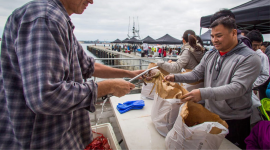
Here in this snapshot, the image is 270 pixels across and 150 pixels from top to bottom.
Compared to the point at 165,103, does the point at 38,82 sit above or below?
above

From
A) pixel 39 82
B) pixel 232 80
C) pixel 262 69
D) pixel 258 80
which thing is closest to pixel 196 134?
pixel 232 80

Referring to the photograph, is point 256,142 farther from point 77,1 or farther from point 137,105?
point 77,1

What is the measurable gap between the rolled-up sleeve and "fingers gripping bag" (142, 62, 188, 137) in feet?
3.55

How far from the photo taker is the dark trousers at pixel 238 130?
1.63 metres

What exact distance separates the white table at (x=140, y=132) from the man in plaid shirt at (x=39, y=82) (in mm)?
938

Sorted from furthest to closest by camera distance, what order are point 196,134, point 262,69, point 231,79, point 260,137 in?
point 262,69
point 231,79
point 260,137
point 196,134

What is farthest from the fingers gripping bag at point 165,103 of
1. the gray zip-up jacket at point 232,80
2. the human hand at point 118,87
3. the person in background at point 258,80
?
the person in background at point 258,80

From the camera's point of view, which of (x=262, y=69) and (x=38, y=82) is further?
(x=262, y=69)

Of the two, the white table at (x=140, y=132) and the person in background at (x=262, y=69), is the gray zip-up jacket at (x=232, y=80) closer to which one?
the white table at (x=140, y=132)

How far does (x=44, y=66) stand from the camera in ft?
2.13

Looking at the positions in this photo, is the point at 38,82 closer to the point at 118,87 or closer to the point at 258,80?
the point at 118,87

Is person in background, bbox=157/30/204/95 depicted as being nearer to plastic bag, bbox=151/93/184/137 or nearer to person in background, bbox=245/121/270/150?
plastic bag, bbox=151/93/184/137

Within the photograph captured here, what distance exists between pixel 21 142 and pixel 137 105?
189 centimetres

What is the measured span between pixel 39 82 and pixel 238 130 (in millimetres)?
2031
